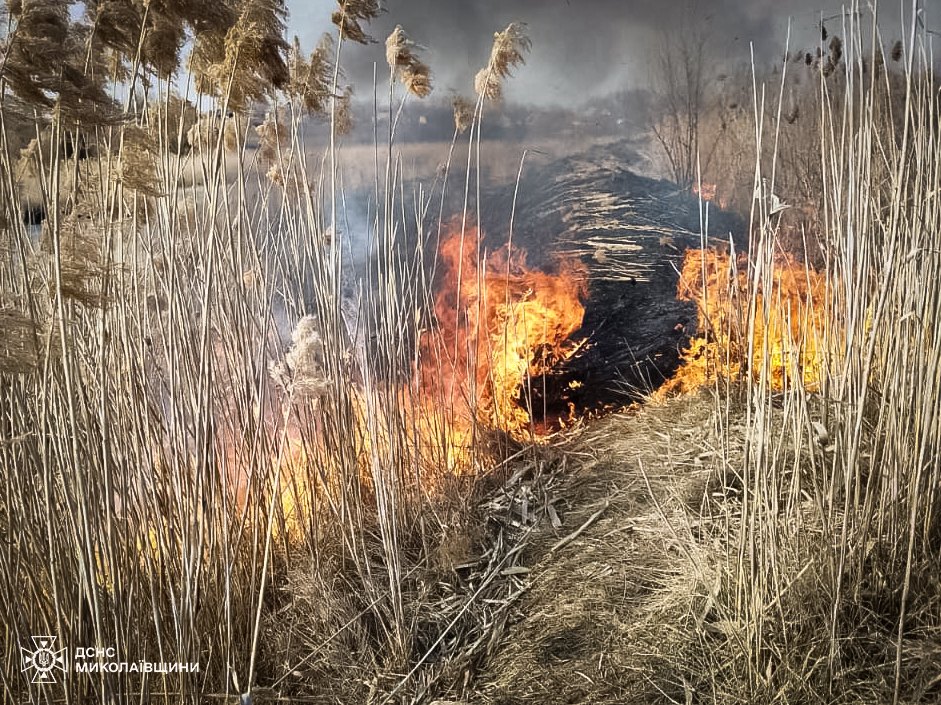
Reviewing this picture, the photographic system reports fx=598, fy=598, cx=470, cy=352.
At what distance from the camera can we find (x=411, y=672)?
1208 millimetres

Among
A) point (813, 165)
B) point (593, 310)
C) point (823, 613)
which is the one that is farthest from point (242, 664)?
point (813, 165)

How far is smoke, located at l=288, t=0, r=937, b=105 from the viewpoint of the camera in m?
2.66

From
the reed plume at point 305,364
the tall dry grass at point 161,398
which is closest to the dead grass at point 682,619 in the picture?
the tall dry grass at point 161,398

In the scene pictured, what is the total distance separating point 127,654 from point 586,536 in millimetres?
1136

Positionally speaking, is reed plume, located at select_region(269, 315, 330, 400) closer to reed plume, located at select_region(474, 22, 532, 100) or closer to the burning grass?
the burning grass

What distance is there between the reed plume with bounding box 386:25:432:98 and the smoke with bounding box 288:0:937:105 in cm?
128

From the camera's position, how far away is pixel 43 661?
87cm

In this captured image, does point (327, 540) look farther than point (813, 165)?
No

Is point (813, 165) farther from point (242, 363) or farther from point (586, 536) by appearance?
point (242, 363)

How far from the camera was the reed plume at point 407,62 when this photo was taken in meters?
1.42

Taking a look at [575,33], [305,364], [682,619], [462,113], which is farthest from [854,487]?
[575,33]

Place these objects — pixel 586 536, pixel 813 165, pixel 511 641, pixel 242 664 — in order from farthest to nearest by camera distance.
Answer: pixel 813 165 < pixel 586 536 < pixel 511 641 < pixel 242 664

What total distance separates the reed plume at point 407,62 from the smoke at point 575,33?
1.28 metres

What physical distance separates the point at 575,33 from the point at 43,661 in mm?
2896
